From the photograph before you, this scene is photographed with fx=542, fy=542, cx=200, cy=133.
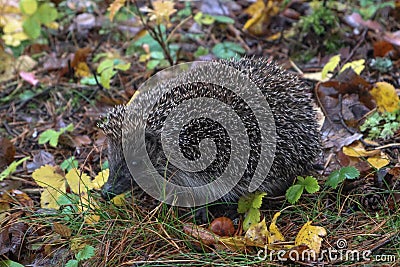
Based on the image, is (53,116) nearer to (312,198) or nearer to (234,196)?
(234,196)

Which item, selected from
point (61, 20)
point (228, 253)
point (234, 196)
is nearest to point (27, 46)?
point (61, 20)

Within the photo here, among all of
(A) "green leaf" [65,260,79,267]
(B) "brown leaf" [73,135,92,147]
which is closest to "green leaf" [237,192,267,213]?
(A) "green leaf" [65,260,79,267]

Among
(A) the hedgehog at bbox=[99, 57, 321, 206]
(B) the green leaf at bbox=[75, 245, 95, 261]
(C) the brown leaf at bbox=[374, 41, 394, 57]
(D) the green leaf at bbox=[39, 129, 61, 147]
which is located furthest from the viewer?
(C) the brown leaf at bbox=[374, 41, 394, 57]

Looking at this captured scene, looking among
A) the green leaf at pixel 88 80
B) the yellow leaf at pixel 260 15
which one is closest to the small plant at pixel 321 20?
the yellow leaf at pixel 260 15

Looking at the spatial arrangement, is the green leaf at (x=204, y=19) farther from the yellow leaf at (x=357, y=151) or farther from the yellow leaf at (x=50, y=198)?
the yellow leaf at (x=50, y=198)

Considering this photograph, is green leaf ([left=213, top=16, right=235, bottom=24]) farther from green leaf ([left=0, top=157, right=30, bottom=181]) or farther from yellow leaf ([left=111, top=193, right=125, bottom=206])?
yellow leaf ([left=111, top=193, right=125, bottom=206])

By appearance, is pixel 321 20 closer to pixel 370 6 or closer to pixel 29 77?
pixel 370 6
